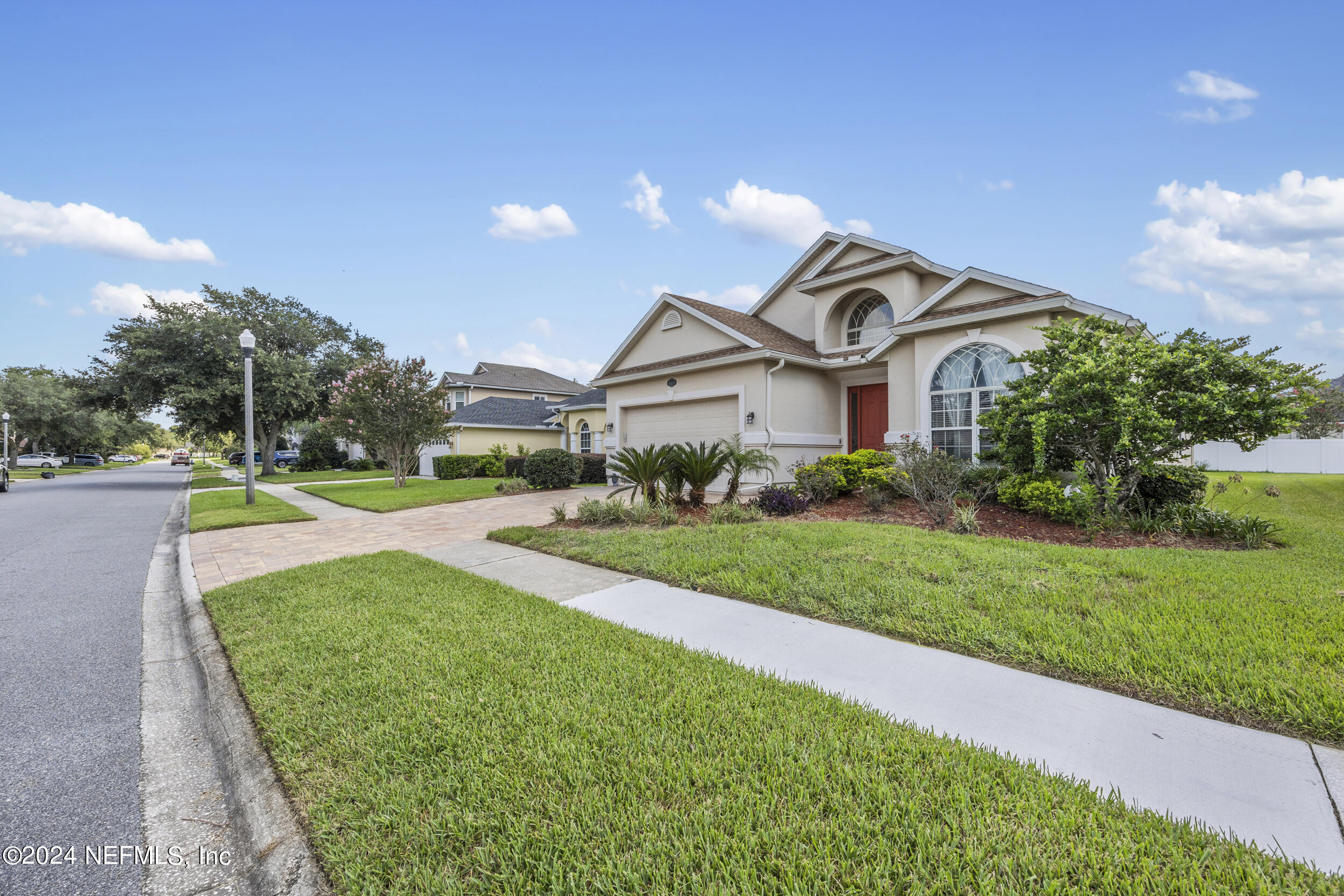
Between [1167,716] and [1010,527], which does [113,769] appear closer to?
[1167,716]

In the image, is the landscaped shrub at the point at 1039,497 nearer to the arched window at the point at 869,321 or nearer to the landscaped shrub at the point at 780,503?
the landscaped shrub at the point at 780,503

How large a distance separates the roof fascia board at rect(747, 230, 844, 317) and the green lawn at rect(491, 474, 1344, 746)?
1046cm

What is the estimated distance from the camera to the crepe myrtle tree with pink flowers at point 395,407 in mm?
18281

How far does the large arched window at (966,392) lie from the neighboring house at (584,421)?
14489 mm

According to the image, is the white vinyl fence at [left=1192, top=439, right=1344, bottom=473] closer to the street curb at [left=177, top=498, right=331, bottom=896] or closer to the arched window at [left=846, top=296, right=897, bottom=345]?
the arched window at [left=846, top=296, right=897, bottom=345]

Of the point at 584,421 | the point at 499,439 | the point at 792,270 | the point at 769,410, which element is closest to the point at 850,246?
the point at 792,270

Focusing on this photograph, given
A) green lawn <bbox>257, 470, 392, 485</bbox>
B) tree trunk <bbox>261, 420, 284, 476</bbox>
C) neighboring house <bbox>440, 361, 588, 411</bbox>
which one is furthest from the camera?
neighboring house <bbox>440, 361, 588, 411</bbox>

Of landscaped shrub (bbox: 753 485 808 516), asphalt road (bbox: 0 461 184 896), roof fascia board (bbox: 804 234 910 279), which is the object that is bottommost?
asphalt road (bbox: 0 461 184 896)

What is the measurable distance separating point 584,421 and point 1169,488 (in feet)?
68.3

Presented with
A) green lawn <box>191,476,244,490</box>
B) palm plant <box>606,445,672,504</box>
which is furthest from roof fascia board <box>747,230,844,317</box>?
green lawn <box>191,476,244,490</box>

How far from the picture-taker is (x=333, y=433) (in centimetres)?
2336

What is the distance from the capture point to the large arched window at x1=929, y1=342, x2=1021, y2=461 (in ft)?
34.9

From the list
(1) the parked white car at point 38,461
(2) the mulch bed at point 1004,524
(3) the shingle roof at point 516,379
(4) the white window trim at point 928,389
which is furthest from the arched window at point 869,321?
(1) the parked white car at point 38,461

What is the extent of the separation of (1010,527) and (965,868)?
7.24 metres
